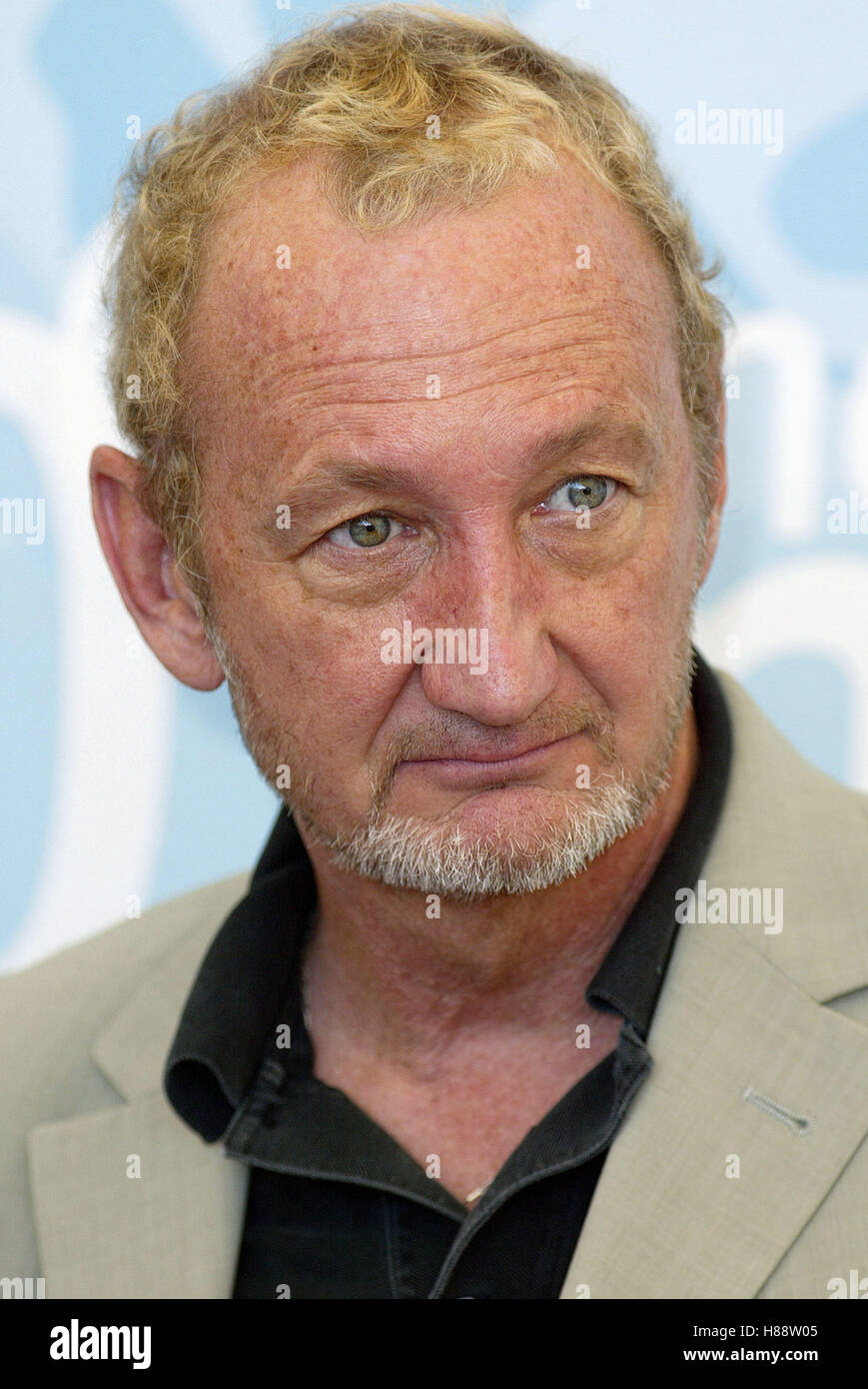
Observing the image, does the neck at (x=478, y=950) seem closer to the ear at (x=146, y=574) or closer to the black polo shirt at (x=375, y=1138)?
the black polo shirt at (x=375, y=1138)

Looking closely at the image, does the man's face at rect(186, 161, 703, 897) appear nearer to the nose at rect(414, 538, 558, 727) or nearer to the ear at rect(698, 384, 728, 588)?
the nose at rect(414, 538, 558, 727)

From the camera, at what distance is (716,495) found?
80.7 inches

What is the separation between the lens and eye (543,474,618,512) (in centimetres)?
173

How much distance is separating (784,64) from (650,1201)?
1849 millimetres

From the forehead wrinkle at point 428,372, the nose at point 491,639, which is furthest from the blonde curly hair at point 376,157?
the nose at point 491,639

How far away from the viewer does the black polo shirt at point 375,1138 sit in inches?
68.2

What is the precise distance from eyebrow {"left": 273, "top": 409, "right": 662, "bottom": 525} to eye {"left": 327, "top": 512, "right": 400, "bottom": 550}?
4 cm

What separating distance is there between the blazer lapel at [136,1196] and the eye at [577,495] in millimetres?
939

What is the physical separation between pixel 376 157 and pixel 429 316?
222 millimetres

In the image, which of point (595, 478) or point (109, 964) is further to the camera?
point (109, 964)

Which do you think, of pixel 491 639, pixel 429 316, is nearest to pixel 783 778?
pixel 491 639

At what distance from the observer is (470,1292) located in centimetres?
172

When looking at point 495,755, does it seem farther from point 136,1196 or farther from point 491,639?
point 136,1196
